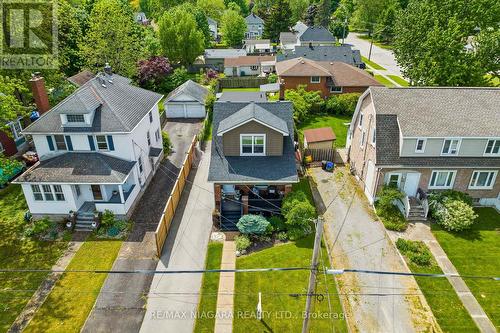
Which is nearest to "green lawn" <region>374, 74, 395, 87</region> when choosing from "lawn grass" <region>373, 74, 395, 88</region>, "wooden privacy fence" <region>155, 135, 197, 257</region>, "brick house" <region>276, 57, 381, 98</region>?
"lawn grass" <region>373, 74, 395, 88</region>

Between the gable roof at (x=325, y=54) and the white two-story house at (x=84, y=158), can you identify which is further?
the gable roof at (x=325, y=54)

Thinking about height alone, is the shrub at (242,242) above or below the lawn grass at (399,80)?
below

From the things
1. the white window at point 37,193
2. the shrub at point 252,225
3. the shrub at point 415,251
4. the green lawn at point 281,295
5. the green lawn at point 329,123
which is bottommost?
the green lawn at point 281,295

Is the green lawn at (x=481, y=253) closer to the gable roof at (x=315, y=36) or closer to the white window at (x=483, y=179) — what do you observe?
the white window at (x=483, y=179)

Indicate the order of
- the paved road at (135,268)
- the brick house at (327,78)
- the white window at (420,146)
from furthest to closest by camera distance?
1. the brick house at (327,78)
2. the white window at (420,146)
3. the paved road at (135,268)

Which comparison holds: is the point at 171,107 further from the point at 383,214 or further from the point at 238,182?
the point at 383,214

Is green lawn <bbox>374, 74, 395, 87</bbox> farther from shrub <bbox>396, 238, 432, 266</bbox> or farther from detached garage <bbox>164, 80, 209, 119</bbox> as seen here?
shrub <bbox>396, 238, 432, 266</bbox>

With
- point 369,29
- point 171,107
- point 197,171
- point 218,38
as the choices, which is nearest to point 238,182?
point 197,171

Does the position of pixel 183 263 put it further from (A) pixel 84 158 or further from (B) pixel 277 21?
(B) pixel 277 21

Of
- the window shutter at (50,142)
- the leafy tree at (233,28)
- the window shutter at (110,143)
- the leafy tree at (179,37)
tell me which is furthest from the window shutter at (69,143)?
the leafy tree at (233,28)
